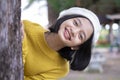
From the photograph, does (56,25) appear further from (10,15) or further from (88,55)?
(10,15)

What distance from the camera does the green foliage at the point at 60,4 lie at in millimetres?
2055

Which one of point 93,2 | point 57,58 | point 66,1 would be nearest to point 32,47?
point 57,58

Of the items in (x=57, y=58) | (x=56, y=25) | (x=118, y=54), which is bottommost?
(x=118, y=54)

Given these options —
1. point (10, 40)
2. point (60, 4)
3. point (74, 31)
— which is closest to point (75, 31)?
point (74, 31)

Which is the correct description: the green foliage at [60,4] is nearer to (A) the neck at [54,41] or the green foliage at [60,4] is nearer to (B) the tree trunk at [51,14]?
(B) the tree trunk at [51,14]

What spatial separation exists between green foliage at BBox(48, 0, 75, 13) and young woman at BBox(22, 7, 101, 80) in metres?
0.34

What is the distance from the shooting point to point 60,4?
2160mm

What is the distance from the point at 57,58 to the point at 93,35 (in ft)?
0.60

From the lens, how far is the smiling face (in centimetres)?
158

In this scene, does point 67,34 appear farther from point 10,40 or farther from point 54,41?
point 10,40

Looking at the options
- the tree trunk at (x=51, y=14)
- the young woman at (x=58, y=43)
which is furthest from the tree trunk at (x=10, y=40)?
the tree trunk at (x=51, y=14)

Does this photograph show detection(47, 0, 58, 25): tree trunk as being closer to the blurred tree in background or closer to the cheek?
the blurred tree in background

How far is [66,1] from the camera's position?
204 centimetres

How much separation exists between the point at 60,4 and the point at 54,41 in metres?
0.60
